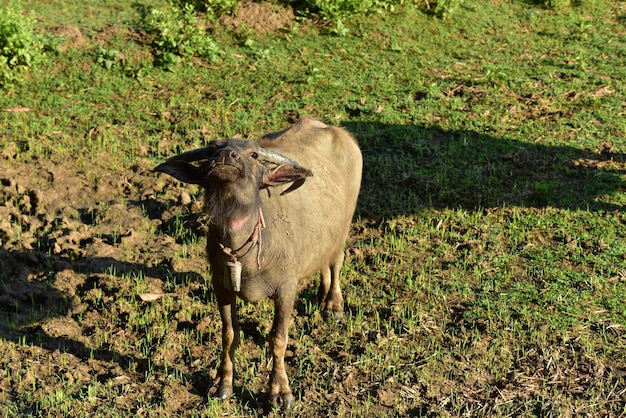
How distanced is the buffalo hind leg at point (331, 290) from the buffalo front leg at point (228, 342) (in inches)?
46.7

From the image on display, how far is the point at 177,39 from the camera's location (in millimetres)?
10406

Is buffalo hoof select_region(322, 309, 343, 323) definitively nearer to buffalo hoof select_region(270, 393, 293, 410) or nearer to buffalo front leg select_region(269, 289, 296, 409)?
buffalo front leg select_region(269, 289, 296, 409)

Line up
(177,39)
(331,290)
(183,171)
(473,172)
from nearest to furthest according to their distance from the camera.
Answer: (183,171) → (331,290) → (473,172) → (177,39)

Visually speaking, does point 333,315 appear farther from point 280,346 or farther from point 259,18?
point 259,18

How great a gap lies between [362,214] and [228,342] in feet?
9.26

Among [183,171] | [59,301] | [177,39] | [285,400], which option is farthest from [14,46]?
[285,400]

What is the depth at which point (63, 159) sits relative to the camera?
850 centimetres

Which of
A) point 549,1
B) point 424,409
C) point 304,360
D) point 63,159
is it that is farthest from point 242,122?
point 549,1

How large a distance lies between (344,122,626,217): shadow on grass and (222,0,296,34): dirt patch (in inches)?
108

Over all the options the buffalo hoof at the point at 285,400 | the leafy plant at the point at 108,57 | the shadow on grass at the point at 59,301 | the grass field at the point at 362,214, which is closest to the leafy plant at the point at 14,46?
the grass field at the point at 362,214

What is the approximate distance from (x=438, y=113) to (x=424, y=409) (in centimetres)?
506

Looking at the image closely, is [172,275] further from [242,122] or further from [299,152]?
[242,122]

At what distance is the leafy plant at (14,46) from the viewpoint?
9.54 metres

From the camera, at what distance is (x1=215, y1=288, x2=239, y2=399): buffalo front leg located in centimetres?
520
